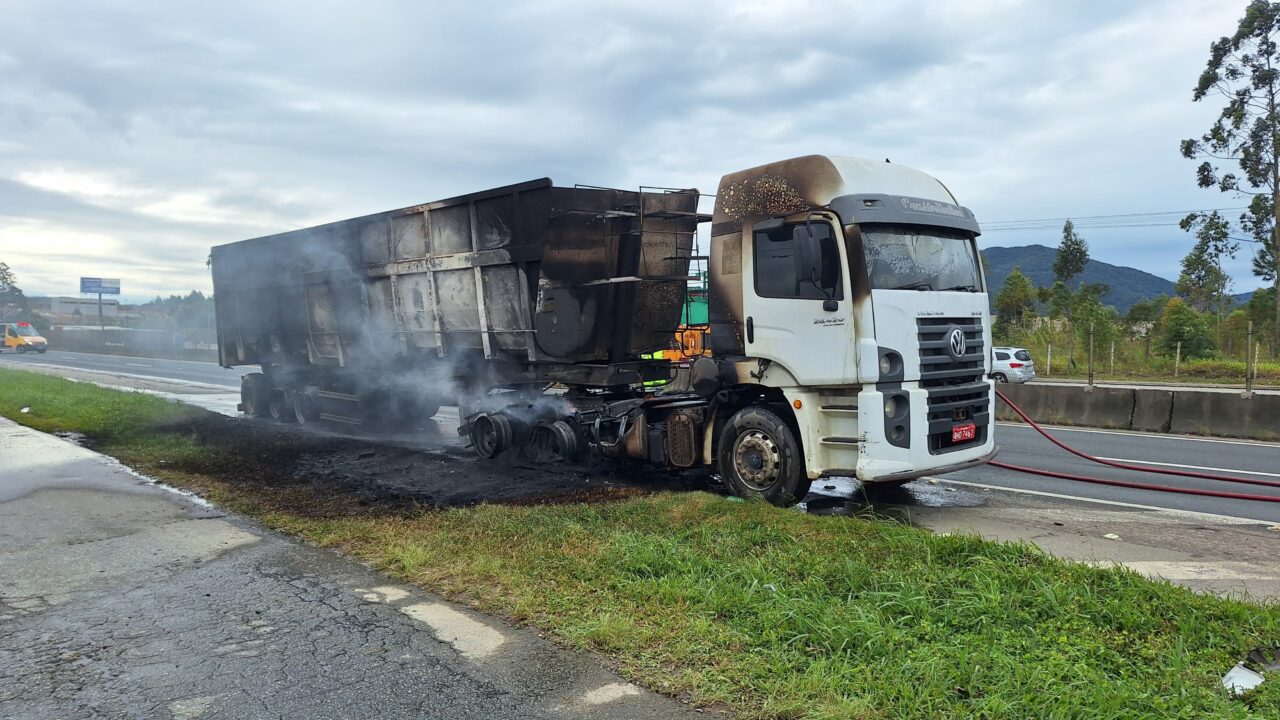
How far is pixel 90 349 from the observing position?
168 ft

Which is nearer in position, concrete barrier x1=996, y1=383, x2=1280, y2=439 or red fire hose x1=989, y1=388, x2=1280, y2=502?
red fire hose x1=989, y1=388, x2=1280, y2=502

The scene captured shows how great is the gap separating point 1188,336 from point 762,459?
29.3 meters

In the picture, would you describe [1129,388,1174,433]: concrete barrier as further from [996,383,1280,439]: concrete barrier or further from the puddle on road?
→ the puddle on road

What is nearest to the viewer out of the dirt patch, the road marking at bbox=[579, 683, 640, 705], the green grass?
the green grass

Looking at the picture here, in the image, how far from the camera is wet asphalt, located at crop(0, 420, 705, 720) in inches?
144

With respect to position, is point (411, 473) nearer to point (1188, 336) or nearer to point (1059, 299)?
point (1188, 336)

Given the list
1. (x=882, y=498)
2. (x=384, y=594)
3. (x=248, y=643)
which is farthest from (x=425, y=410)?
(x=248, y=643)

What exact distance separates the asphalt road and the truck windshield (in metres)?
2.57

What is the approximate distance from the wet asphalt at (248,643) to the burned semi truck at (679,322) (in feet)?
11.8

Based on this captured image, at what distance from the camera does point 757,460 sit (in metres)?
7.51

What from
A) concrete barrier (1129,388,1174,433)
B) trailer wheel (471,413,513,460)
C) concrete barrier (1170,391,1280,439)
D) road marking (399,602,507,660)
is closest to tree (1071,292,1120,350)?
concrete barrier (1129,388,1174,433)

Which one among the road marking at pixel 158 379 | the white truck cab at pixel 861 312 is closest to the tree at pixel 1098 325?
the white truck cab at pixel 861 312

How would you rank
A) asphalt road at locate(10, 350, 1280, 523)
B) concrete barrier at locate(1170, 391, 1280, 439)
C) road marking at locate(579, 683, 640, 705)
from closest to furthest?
road marking at locate(579, 683, 640, 705), asphalt road at locate(10, 350, 1280, 523), concrete barrier at locate(1170, 391, 1280, 439)

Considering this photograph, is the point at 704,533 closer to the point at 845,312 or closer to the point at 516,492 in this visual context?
the point at 845,312
